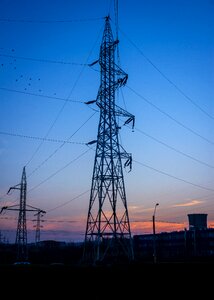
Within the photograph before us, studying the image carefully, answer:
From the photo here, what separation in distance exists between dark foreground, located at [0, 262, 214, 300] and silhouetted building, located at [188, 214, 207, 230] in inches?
4490

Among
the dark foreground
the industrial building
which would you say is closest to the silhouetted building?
the industrial building

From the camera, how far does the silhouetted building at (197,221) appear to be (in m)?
120

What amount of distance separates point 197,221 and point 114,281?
380ft

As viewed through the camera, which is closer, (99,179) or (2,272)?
(2,272)

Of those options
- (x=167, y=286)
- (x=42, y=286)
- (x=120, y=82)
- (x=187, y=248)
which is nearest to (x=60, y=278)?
(x=42, y=286)

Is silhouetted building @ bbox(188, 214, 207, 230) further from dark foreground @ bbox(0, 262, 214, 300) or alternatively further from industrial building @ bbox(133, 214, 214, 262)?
dark foreground @ bbox(0, 262, 214, 300)

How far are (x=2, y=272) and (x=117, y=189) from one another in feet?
69.0

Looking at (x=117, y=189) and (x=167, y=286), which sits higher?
(x=117, y=189)

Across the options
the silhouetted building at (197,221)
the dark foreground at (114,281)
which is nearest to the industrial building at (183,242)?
the silhouetted building at (197,221)

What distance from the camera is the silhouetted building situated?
4719 inches

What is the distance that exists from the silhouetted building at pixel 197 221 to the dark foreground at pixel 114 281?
4490 inches

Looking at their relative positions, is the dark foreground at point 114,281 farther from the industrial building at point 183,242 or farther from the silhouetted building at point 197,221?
the silhouetted building at point 197,221

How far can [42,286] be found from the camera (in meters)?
11.4

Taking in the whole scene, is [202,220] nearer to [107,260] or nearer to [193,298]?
[107,260]
